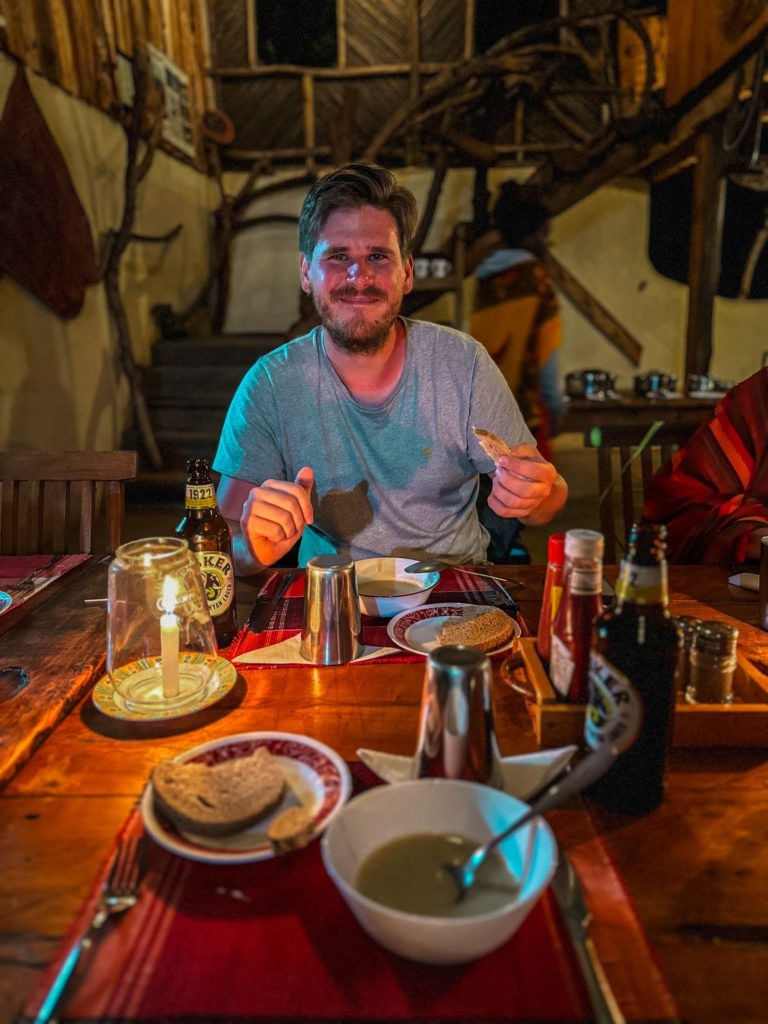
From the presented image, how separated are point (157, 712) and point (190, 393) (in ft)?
18.1

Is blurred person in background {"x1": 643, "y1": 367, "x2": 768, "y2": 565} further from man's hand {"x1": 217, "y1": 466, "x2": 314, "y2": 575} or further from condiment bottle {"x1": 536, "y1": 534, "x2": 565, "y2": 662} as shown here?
man's hand {"x1": 217, "y1": 466, "x2": 314, "y2": 575}

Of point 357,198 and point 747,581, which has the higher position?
point 357,198

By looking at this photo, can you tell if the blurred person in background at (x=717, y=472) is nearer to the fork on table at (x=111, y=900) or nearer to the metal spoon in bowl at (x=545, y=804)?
the metal spoon in bowl at (x=545, y=804)

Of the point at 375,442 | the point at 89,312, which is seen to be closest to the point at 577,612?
the point at 375,442

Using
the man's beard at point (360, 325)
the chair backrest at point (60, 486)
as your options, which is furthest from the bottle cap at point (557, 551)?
the chair backrest at point (60, 486)

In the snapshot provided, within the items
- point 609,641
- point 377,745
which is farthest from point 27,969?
point 609,641

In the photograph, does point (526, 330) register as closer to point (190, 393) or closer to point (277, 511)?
point (277, 511)

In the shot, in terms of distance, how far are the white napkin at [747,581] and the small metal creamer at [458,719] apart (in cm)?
94

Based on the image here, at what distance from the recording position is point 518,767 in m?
0.85

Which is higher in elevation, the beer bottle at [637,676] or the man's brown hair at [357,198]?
the man's brown hair at [357,198]

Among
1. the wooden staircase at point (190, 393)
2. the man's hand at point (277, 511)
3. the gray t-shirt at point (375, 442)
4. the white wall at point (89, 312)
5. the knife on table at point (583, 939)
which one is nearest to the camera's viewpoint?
the knife on table at point (583, 939)

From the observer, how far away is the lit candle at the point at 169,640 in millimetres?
1055

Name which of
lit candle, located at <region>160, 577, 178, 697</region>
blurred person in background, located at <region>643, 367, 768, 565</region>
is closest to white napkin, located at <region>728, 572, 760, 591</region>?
blurred person in background, located at <region>643, 367, 768, 565</region>

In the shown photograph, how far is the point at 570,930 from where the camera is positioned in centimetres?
65
